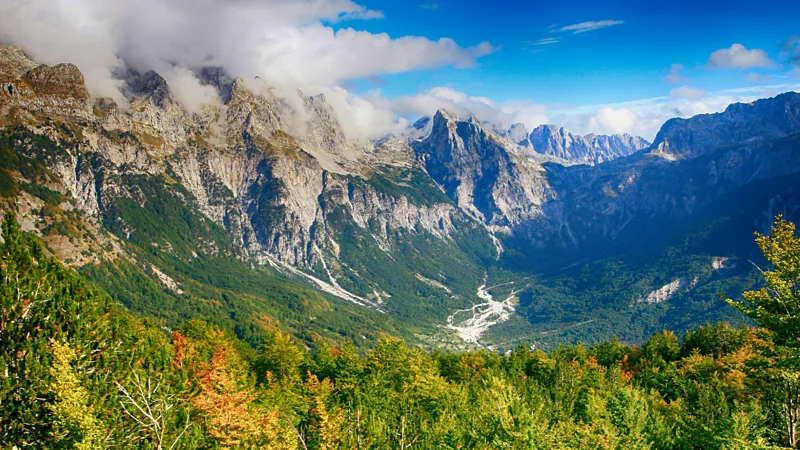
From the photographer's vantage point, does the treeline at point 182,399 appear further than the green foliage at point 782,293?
Yes

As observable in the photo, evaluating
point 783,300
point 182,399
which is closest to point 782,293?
point 783,300

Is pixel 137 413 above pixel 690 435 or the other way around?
above

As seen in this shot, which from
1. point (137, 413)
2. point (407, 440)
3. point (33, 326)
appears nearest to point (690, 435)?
point (407, 440)

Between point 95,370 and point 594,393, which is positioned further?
point 594,393

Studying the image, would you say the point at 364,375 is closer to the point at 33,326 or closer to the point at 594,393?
the point at 594,393

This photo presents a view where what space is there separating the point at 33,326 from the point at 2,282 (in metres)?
3.13

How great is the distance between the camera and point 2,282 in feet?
95.2

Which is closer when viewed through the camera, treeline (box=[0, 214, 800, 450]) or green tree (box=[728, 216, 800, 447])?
green tree (box=[728, 216, 800, 447])

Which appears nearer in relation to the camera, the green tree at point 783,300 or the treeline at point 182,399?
Result: the green tree at point 783,300

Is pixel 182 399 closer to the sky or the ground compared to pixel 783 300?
closer to the ground

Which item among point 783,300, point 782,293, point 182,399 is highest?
point 782,293

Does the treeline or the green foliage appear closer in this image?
the green foliage

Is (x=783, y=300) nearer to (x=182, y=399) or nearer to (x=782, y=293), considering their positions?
(x=782, y=293)

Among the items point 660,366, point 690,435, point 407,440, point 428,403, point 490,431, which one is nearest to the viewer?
point 490,431
